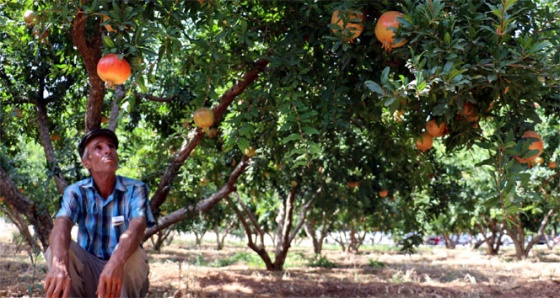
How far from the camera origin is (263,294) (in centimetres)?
719

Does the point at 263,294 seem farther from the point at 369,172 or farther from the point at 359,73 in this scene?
the point at 359,73

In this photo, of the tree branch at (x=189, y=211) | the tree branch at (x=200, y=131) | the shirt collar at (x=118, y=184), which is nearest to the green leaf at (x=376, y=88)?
the shirt collar at (x=118, y=184)

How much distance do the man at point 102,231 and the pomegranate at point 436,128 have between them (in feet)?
6.11

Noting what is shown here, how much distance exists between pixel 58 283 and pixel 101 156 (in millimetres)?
809

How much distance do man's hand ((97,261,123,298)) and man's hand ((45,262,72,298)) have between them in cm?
13

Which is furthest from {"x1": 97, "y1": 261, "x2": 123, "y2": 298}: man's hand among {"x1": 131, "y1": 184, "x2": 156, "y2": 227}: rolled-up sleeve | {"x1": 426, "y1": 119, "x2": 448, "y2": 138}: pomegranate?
{"x1": 426, "y1": 119, "x2": 448, "y2": 138}: pomegranate

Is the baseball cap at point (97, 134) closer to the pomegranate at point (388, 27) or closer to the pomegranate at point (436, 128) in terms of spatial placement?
the pomegranate at point (388, 27)

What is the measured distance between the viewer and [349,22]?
2.91 metres

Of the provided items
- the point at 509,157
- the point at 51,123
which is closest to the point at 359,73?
A: the point at 509,157

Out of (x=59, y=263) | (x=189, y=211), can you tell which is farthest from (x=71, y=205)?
(x=189, y=211)

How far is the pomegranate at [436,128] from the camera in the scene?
125 inches

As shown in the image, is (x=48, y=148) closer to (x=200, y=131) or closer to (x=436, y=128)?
(x=200, y=131)

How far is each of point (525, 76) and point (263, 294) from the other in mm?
5587

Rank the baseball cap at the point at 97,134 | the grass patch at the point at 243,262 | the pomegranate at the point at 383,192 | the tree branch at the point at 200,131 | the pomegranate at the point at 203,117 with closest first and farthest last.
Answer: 1. the baseball cap at the point at 97,134
2. the pomegranate at the point at 203,117
3. the tree branch at the point at 200,131
4. the pomegranate at the point at 383,192
5. the grass patch at the point at 243,262
